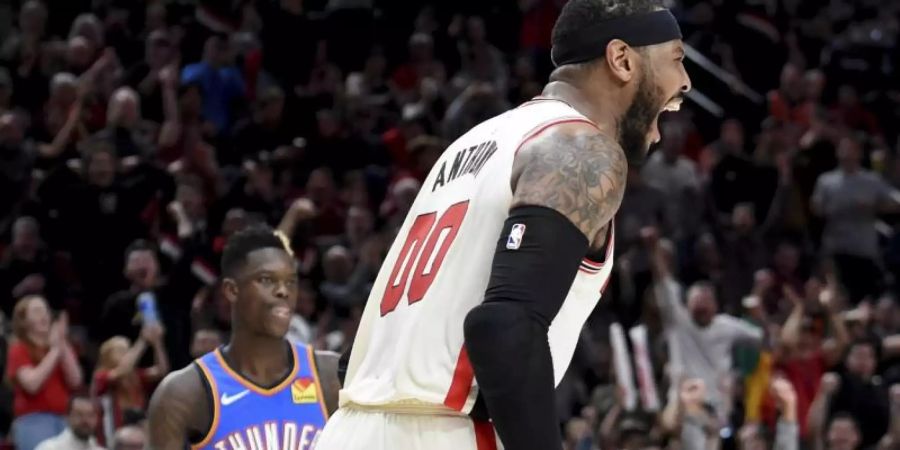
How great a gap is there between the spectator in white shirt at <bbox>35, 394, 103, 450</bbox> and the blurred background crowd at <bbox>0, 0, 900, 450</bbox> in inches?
0.7

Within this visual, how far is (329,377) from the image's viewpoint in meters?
5.74

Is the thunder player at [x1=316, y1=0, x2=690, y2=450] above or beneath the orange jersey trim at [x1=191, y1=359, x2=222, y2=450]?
above

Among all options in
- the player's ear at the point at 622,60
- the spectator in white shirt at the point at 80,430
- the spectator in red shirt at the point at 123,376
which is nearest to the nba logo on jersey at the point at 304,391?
the player's ear at the point at 622,60

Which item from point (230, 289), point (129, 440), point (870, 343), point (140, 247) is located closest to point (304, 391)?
point (230, 289)

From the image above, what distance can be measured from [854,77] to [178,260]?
8.63 meters

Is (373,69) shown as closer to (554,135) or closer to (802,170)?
(802,170)

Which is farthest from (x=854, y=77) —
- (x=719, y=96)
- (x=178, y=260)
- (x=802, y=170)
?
(x=178, y=260)

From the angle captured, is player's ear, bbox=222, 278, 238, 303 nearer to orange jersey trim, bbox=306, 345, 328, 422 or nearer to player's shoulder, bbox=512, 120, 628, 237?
orange jersey trim, bbox=306, 345, 328, 422

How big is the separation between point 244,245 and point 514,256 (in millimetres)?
3254

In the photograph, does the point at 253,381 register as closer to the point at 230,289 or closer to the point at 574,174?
the point at 230,289

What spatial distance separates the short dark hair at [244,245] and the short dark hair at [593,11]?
288 cm

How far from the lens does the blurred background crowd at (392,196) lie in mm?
11414

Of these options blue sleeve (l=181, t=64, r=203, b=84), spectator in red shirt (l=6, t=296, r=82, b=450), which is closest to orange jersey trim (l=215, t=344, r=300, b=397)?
spectator in red shirt (l=6, t=296, r=82, b=450)

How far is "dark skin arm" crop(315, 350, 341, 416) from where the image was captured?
565cm
